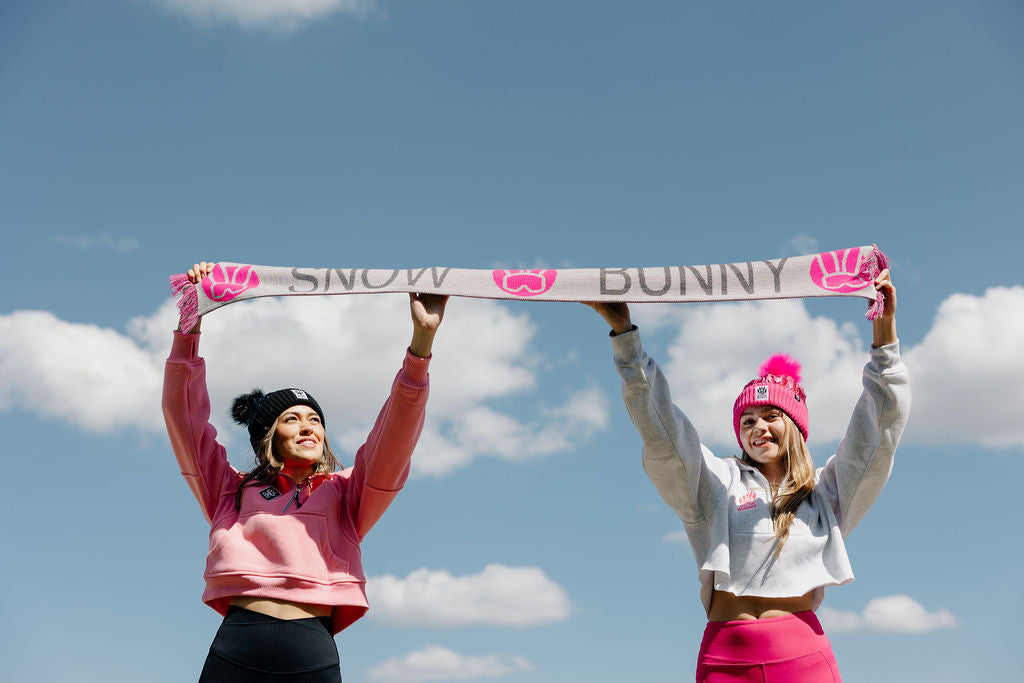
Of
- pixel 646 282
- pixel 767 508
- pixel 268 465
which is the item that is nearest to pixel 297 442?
pixel 268 465

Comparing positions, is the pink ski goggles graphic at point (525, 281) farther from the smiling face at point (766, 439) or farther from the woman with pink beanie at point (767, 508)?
the smiling face at point (766, 439)

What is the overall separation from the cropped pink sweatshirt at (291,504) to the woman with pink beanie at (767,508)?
4.02 feet

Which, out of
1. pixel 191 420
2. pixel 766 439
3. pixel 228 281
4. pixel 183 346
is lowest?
pixel 766 439

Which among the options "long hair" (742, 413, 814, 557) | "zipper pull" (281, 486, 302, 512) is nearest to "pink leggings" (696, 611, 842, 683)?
"long hair" (742, 413, 814, 557)

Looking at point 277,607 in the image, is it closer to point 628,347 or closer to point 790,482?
point 628,347

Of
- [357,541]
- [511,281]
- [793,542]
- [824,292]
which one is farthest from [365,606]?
[824,292]

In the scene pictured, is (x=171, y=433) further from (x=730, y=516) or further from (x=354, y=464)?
(x=730, y=516)

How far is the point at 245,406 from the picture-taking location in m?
5.75

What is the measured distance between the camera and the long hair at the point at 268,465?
5.20m

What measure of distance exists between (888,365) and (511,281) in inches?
77.9

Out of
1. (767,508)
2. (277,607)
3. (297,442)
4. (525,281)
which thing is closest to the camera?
(277,607)

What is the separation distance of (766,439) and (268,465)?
2734mm

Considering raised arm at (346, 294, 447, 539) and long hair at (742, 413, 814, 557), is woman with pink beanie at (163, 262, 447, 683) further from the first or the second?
long hair at (742, 413, 814, 557)

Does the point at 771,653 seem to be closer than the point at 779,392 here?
Yes
